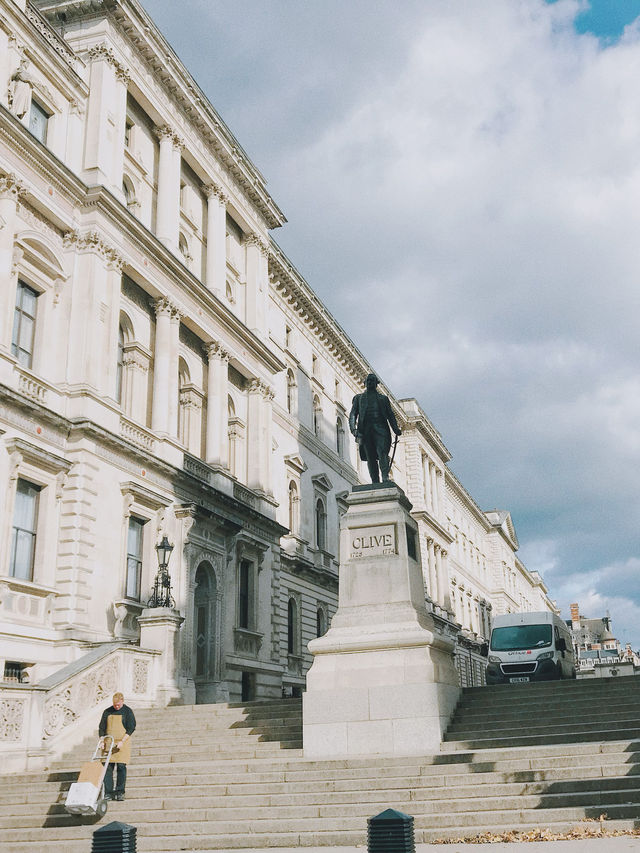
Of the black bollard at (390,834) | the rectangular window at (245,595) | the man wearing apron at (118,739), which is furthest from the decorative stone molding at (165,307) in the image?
the black bollard at (390,834)

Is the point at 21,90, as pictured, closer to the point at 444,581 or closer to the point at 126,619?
the point at 126,619

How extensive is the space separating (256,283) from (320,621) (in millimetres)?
16081

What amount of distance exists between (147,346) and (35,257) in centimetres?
592

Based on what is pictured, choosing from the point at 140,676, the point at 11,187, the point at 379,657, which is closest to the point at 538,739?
the point at 379,657

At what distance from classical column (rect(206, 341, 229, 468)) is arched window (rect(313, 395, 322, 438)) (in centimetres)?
1313

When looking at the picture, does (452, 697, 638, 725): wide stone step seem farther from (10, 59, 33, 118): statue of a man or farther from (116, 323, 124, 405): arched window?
(10, 59, 33, 118): statue of a man

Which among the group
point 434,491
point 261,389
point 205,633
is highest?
point 434,491

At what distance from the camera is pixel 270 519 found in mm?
34594

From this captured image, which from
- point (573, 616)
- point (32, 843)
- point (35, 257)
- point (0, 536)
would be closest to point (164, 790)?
point (32, 843)

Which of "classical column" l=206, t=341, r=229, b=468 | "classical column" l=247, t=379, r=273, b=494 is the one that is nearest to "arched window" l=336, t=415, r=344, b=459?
"classical column" l=247, t=379, r=273, b=494

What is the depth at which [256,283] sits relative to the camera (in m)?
38.0

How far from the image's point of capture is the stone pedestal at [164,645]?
69.2 ft

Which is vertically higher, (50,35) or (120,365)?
(50,35)

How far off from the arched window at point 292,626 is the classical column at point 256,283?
1199cm
